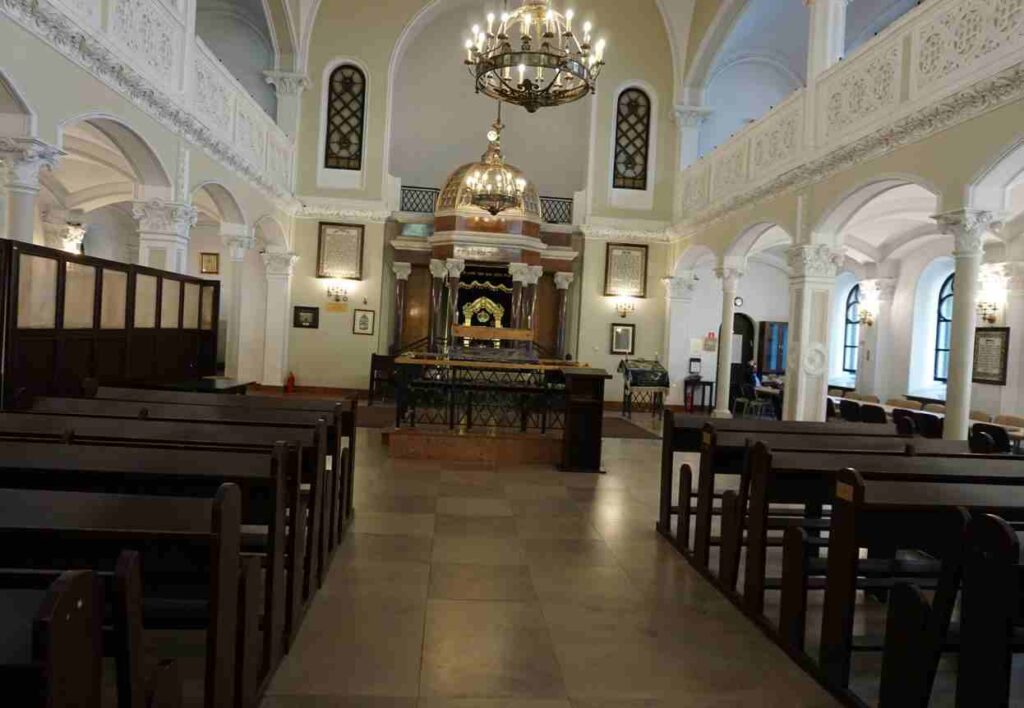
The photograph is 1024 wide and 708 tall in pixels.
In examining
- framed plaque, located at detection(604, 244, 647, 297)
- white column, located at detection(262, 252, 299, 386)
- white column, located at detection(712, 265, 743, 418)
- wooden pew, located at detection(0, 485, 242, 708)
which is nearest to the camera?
wooden pew, located at detection(0, 485, 242, 708)

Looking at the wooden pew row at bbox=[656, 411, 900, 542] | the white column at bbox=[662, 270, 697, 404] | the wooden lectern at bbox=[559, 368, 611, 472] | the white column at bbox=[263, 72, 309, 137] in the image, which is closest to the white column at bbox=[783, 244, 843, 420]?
the wooden lectern at bbox=[559, 368, 611, 472]

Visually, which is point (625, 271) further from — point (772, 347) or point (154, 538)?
point (154, 538)

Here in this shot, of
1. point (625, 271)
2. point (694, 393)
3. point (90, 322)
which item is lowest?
point (694, 393)

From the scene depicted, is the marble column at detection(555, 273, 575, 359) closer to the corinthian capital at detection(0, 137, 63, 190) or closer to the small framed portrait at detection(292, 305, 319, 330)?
the small framed portrait at detection(292, 305, 319, 330)

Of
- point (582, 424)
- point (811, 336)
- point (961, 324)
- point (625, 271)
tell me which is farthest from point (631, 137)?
point (582, 424)

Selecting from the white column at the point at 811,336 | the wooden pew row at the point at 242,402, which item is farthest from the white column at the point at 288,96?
the wooden pew row at the point at 242,402

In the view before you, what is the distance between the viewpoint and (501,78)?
290 inches

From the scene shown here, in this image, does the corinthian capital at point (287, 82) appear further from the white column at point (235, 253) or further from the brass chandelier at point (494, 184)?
the brass chandelier at point (494, 184)

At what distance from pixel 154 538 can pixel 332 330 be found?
1498cm

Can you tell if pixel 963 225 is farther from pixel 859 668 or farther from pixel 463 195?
pixel 463 195

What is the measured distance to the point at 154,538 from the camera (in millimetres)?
2002

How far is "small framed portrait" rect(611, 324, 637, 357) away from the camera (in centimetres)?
1703

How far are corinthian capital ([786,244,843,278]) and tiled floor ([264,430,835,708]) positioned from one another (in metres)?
5.90

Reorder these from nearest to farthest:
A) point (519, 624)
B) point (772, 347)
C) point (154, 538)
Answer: point (154, 538), point (519, 624), point (772, 347)
